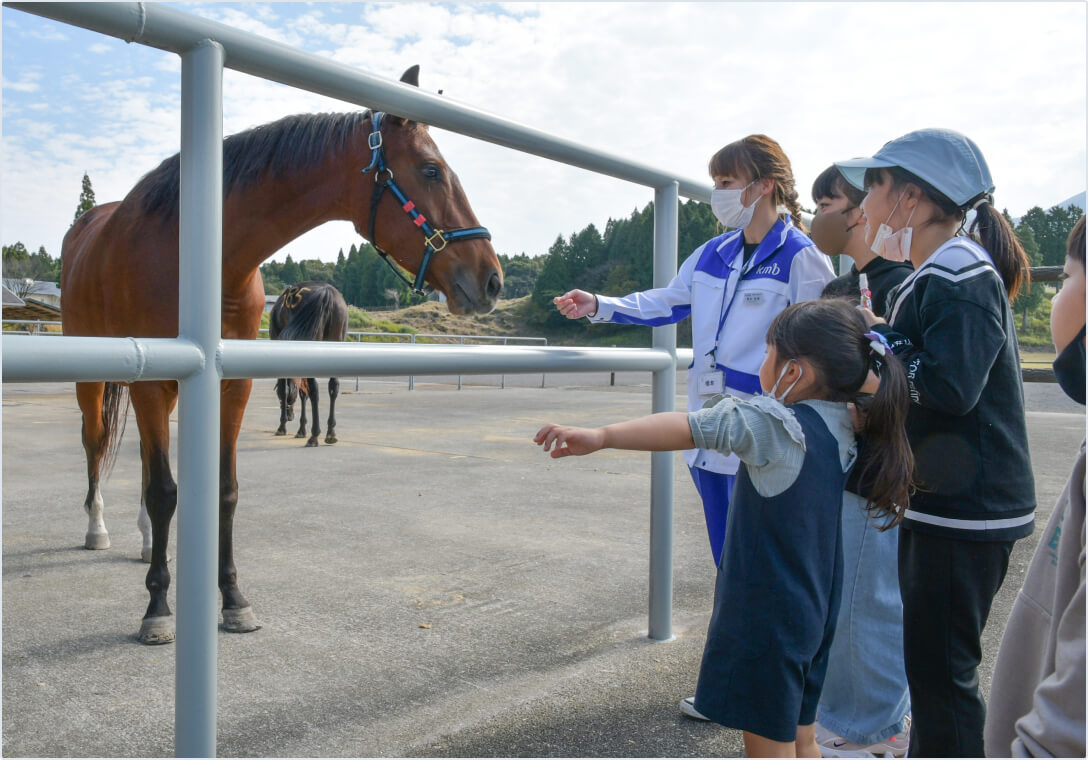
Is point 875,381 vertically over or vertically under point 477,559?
over

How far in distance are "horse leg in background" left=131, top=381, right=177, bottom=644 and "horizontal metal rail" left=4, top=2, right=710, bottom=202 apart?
1.44 meters

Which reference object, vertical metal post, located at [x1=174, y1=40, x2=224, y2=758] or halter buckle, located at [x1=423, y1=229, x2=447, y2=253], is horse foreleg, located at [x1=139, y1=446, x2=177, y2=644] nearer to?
halter buckle, located at [x1=423, y1=229, x2=447, y2=253]

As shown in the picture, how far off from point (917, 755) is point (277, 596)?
2.24 m

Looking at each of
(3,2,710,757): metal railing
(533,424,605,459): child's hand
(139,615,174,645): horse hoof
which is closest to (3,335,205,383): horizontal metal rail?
(3,2,710,757): metal railing

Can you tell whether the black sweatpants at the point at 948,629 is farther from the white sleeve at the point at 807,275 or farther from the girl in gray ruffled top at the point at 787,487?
the white sleeve at the point at 807,275

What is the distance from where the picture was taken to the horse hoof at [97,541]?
3.63m

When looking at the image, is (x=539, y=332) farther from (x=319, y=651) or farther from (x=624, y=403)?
(x=624, y=403)

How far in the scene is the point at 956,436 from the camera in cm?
158

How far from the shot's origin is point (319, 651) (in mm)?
2408

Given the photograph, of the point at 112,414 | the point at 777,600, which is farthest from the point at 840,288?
the point at 112,414

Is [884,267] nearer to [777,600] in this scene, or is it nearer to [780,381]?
[780,381]

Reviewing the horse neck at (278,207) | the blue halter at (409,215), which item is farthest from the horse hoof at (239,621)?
the blue halter at (409,215)

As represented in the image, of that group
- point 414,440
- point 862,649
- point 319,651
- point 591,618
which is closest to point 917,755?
point 862,649

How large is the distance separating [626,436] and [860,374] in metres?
0.48
